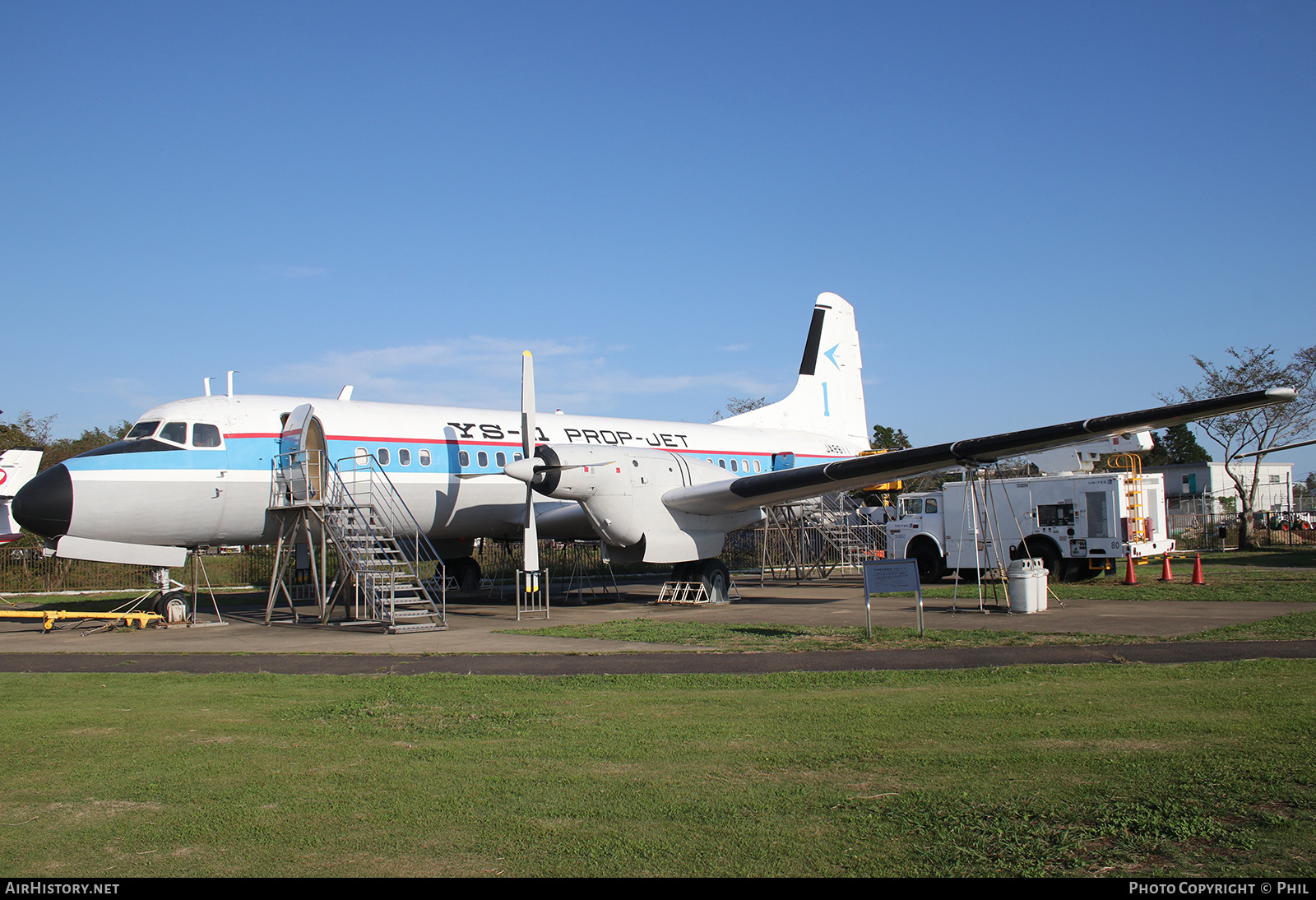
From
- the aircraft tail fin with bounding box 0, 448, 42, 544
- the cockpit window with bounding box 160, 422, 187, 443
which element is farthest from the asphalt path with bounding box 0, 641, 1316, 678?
the aircraft tail fin with bounding box 0, 448, 42, 544

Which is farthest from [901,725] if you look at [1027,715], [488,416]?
[488,416]

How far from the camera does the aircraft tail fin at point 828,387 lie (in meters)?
28.9

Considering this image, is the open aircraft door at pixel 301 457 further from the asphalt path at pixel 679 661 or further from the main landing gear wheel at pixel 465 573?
the main landing gear wheel at pixel 465 573

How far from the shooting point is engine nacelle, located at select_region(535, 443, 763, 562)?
1728 cm

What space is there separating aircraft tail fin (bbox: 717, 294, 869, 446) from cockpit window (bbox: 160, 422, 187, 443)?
53.2 feet

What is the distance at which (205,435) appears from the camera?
16.5 meters

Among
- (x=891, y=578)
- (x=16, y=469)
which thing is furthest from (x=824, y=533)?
(x=16, y=469)

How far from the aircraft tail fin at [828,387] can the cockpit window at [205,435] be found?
15.7 meters

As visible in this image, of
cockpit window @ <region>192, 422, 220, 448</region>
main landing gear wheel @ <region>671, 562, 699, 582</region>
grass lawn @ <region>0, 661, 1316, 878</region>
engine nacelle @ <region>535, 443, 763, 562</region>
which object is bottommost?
grass lawn @ <region>0, 661, 1316, 878</region>

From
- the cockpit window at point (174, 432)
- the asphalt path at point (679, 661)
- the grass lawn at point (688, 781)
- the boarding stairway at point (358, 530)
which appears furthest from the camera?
the cockpit window at point (174, 432)

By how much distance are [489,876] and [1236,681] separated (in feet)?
23.7

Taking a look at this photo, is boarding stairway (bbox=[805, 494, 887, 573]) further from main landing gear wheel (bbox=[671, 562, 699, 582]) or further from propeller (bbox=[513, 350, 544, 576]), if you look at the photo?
propeller (bbox=[513, 350, 544, 576])

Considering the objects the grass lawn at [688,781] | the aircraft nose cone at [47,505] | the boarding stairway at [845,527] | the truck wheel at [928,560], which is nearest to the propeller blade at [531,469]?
the aircraft nose cone at [47,505]
